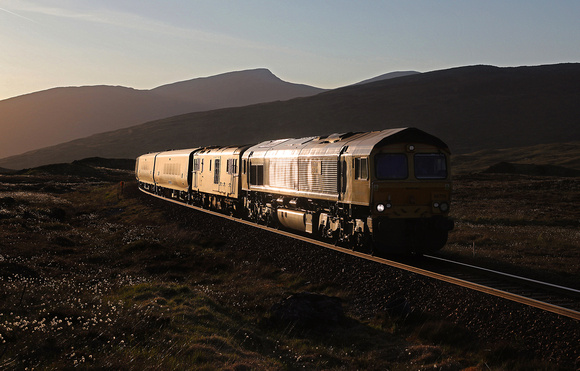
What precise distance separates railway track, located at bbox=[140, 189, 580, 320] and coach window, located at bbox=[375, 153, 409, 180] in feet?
8.19

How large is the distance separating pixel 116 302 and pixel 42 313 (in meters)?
1.95

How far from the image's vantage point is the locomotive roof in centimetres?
1630

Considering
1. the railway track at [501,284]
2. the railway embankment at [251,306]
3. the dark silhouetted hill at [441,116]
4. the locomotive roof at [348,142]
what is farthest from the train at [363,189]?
the dark silhouetted hill at [441,116]

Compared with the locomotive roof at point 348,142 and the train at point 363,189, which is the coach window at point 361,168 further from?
the locomotive roof at point 348,142

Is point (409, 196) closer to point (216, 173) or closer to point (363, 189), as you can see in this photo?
point (363, 189)

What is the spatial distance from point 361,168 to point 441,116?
498ft

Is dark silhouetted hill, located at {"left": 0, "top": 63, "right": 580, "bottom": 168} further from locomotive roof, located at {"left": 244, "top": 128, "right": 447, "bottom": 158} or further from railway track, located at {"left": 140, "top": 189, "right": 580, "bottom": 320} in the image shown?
railway track, located at {"left": 140, "top": 189, "right": 580, "bottom": 320}

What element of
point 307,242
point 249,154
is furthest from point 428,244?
point 249,154

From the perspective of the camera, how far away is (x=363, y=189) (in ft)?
53.1

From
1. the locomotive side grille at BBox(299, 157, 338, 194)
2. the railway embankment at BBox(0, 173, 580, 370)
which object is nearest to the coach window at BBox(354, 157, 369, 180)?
the locomotive side grille at BBox(299, 157, 338, 194)

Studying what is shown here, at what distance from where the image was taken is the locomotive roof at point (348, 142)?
642 inches

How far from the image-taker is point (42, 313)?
10562 millimetres

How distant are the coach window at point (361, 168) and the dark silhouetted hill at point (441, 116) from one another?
392 feet

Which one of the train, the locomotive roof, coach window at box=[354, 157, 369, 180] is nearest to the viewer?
the train
